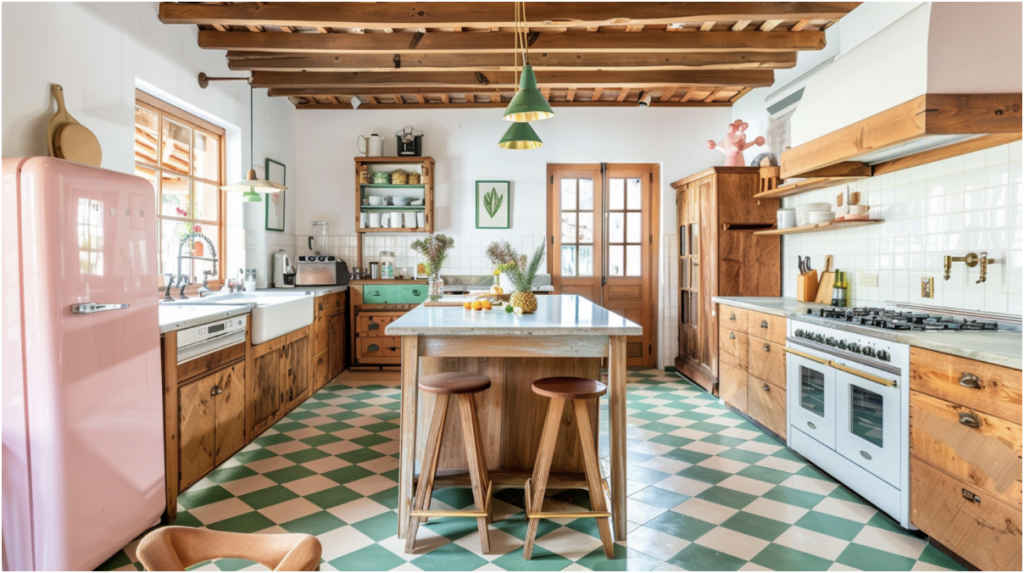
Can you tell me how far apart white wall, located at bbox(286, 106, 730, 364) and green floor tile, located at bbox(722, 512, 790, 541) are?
12.0ft

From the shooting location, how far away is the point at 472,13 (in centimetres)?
367

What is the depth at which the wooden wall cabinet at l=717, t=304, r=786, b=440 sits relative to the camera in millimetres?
3619

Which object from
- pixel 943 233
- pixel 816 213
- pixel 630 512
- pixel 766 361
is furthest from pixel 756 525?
pixel 816 213

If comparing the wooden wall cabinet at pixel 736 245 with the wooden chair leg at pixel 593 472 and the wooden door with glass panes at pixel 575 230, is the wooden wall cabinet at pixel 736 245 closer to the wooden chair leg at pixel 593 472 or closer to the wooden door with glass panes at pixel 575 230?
the wooden door with glass panes at pixel 575 230

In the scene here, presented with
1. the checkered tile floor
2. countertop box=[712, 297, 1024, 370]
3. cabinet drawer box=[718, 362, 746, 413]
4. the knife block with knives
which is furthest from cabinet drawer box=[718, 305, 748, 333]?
countertop box=[712, 297, 1024, 370]

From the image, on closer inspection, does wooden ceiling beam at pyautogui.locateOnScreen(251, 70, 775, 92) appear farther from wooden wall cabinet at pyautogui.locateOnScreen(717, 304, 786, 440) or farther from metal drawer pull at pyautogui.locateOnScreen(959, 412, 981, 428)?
metal drawer pull at pyautogui.locateOnScreen(959, 412, 981, 428)

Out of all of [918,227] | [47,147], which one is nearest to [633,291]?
[918,227]

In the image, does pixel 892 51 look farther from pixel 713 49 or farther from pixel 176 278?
pixel 176 278

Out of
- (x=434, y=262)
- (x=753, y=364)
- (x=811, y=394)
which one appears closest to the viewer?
(x=811, y=394)

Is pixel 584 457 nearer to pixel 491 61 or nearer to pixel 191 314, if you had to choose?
pixel 191 314

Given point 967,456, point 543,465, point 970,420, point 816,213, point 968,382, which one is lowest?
point 543,465

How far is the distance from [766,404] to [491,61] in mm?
3373

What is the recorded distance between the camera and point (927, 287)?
314 cm

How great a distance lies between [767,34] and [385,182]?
3851mm
